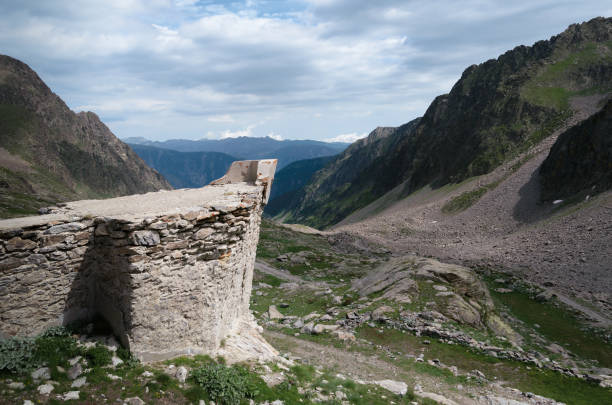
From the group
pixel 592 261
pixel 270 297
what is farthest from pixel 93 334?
pixel 592 261

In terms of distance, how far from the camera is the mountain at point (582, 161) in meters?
60.7

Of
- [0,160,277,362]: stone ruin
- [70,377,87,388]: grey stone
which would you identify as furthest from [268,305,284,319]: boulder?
[70,377,87,388]: grey stone

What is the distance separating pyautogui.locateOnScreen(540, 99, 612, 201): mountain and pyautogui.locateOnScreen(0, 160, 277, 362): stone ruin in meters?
67.1

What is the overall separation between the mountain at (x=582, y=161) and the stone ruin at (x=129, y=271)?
220 feet

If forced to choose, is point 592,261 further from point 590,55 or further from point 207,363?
point 590,55

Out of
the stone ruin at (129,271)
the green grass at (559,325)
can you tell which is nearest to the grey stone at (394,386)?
the stone ruin at (129,271)

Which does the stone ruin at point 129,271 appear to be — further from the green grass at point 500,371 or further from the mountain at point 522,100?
the mountain at point 522,100

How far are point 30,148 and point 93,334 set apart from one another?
228 m

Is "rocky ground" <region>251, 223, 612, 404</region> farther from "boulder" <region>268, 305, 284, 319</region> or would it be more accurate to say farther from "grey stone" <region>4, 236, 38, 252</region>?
"grey stone" <region>4, 236, 38, 252</region>

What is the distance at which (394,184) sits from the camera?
182 m

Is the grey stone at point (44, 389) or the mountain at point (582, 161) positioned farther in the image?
the mountain at point (582, 161)

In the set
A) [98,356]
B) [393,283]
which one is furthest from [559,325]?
[98,356]

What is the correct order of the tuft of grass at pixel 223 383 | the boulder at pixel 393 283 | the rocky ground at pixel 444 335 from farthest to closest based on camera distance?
the boulder at pixel 393 283, the rocky ground at pixel 444 335, the tuft of grass at pixel 223 383

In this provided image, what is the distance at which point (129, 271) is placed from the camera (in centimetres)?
949
